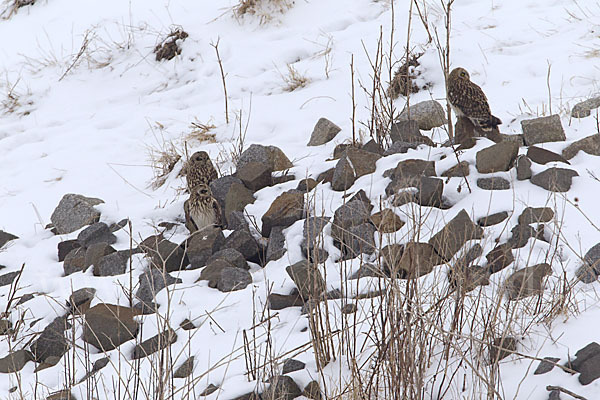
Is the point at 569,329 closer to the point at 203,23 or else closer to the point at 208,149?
the point at 208,149

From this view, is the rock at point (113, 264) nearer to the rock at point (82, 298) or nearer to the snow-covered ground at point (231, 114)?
the snow-covered ground at point (231, 114)

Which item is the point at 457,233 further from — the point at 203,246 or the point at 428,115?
the point at 428,115

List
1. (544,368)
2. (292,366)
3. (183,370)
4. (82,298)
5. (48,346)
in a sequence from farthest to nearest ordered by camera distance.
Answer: (82,298) → (48,346) → (183,370) → (292,366) → (544,368)

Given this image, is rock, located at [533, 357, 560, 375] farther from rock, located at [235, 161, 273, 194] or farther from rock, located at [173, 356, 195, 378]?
rock, located at [235, 161, 273, 194]

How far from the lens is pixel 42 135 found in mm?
7504

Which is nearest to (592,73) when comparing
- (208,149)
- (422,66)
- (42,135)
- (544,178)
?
(422,66)

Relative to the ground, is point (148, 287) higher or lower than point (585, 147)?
lower

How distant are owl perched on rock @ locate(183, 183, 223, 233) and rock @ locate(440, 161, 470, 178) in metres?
1.51

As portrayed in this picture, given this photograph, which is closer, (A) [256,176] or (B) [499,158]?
(B) [499,158]

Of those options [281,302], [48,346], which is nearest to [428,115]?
[281,302]

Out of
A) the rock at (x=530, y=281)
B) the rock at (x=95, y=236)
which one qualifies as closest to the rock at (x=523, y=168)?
the rock at (x=530, y=281)

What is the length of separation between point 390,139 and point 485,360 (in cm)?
283

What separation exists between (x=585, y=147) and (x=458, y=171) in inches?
32.5

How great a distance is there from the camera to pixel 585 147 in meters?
4.27
